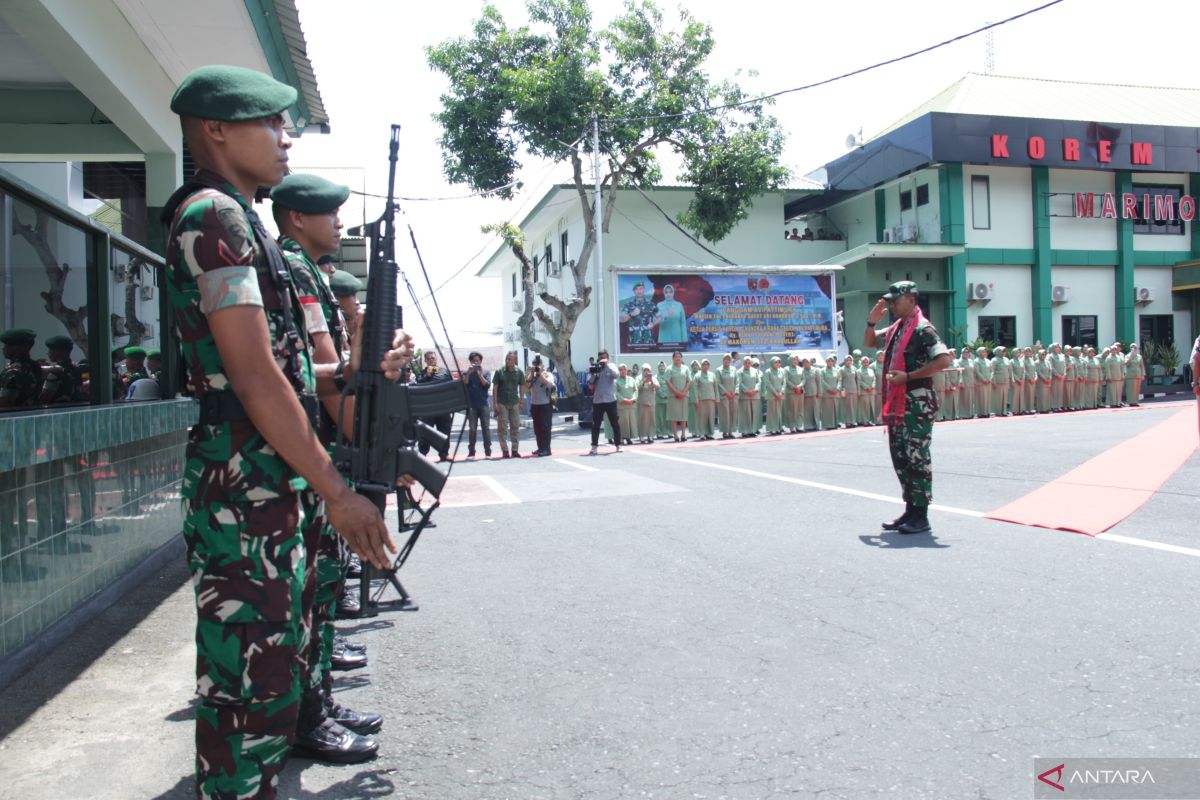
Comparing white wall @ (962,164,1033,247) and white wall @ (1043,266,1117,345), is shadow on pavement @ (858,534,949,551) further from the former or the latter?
white wall @ (1043,266,1117,345)

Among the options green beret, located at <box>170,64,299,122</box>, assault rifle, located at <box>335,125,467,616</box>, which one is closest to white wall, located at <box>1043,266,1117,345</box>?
assault rifle, located at <box>335,125,467,616</box>

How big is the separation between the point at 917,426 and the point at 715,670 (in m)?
3.72

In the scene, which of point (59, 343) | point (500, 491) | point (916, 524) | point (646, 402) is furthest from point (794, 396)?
point (59, 343)

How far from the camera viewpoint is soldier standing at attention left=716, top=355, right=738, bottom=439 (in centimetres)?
1986

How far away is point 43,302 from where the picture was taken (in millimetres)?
4758

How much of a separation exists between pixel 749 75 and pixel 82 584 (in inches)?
1012

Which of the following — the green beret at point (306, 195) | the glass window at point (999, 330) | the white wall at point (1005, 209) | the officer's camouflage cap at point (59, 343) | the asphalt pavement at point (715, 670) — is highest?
the white wall at point (1005, 209)

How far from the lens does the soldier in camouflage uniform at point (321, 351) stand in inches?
126

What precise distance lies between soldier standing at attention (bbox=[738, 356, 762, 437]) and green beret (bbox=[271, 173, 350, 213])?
17.1 metres

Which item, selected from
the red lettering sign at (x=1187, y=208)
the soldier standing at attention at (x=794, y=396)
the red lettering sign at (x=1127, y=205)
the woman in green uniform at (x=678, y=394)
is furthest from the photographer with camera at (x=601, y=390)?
the red lettering sign at (x=1187, y=208)

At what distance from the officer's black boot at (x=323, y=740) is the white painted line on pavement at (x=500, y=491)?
6.33 metres

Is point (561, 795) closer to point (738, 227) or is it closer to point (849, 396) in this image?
point (849, 396)

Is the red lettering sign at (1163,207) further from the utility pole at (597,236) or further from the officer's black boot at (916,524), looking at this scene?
the officer's black boot at (916,524)

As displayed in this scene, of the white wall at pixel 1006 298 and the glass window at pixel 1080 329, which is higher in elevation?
the white wall at pixel 1006 298
